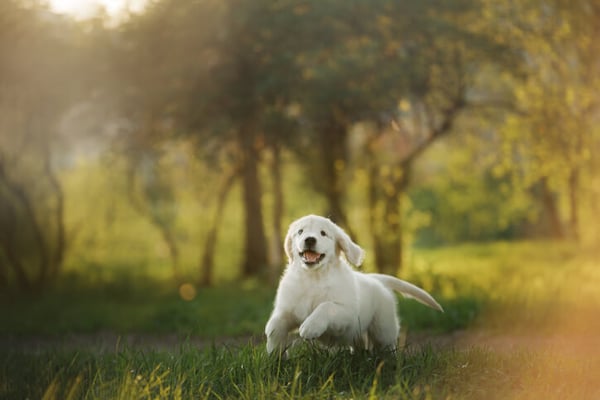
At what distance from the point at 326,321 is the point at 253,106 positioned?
31.0 ft

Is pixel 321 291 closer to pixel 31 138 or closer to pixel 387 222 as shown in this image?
pixel 387 222

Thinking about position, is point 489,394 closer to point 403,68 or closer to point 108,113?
point 403,68

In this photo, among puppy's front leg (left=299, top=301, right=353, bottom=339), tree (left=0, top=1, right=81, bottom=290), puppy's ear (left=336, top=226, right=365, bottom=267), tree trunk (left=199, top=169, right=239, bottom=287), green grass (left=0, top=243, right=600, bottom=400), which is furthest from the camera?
tree trunk (left=199, top=169, right=239, bottom=287)

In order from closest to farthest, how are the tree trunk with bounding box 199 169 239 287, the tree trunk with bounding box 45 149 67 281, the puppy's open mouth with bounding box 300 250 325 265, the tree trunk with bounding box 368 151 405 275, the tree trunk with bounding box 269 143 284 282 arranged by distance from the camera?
the puppy's open mouth with bounding box 300 250 325 265 < the tree trunk with bounding box 45 149 67 281 < the tree trunk with bounding box 368 151 405 275 < the tree trunk with bounding box 199 169 239 287 < the tree trunk with bounding box 269 143 284 282

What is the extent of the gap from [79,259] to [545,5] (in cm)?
1206

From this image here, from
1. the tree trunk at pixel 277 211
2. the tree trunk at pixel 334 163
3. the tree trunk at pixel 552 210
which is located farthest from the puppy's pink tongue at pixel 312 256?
the tree trunk at pixel 552 210

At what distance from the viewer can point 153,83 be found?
13.9 metres

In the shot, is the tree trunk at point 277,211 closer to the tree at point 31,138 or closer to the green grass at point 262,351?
the green grass at point 262,351

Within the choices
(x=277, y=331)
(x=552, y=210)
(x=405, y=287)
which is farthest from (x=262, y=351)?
(x=552, y=210)

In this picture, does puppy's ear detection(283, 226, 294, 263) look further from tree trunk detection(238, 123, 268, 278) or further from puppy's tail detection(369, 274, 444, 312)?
tree trunk detection(238, 123, 268, 278)

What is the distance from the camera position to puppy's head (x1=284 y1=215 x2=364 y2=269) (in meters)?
5.23

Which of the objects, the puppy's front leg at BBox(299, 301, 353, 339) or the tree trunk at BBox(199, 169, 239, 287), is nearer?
the puppy's front leg at BBox(299, 301, 353, 339)

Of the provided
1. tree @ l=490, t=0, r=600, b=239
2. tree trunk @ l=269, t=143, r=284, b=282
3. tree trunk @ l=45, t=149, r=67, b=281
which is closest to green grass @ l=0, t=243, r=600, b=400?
tree trunk @ l=45, t=149, r=67, b=281

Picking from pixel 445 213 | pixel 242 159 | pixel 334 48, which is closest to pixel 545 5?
pixel 334 48
